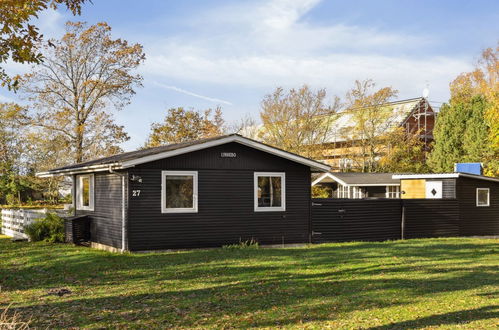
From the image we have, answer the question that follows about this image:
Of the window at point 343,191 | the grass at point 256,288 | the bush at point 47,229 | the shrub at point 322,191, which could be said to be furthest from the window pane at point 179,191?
the shrub at point 322,191

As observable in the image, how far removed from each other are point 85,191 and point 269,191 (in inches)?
253

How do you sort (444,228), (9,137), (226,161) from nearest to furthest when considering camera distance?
1. (226,161)
2. (444,228)
3. (9,137)

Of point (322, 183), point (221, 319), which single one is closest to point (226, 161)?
point (221, 319)

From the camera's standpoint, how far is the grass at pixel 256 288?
7.59m

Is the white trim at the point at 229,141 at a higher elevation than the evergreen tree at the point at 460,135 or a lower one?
lower

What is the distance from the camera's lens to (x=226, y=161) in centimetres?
1636

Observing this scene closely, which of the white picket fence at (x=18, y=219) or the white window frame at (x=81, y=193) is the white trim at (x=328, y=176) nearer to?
the white picket fence at (x=18, y=219)

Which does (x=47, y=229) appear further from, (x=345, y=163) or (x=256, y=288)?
(x=345, y=163)

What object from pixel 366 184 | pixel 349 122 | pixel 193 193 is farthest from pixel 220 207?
pixel 349 122

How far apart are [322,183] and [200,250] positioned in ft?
72.0

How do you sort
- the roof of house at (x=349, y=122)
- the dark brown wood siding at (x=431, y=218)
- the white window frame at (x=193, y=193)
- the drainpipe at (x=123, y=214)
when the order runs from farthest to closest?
the roof of house at (x=349, y=122) < the dark brown wood siding at (x=431, y=218) < the white window frame at (x=193, y=193) < the drainpipe at (x=123, y=214)

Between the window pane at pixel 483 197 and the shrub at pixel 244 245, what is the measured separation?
36.0 ft

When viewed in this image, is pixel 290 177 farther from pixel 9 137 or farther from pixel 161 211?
pixel 9 137

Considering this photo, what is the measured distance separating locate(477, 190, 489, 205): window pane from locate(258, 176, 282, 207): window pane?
32.8 ft
